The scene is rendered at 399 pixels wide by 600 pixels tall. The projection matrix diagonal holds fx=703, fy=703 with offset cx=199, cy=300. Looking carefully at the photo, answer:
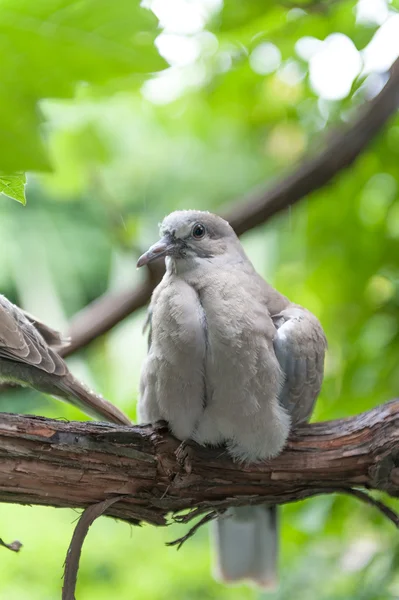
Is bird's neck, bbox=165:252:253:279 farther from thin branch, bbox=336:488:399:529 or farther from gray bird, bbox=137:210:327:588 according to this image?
thin branch, bbox=336:488:399:529

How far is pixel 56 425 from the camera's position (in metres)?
1.38

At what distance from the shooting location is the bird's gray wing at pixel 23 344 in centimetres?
155

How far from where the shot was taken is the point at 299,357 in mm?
1611

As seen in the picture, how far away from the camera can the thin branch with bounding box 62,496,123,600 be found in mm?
1334

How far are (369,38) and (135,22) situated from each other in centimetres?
112

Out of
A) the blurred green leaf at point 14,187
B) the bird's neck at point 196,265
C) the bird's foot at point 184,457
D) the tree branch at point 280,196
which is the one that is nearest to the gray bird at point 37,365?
the bird's foot at point 184,457

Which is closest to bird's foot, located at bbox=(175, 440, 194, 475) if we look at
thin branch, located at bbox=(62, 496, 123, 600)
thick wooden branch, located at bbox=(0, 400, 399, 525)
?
thick wooden branch, located at bbox=(0, 400, 399, 525)

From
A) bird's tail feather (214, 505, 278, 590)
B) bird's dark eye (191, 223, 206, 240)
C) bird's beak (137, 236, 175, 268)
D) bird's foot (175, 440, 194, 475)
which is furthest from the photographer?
bird's tail feather (214, 505, 278, 590)

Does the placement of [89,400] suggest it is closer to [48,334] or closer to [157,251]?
[48,334]

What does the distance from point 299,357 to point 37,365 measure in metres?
0.59

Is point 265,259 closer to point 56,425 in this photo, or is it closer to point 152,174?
point 152,174

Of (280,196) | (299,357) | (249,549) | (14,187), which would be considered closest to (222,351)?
(299,357)

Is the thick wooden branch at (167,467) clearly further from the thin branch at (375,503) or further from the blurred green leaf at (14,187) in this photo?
the blurred green leaf at (14,187)

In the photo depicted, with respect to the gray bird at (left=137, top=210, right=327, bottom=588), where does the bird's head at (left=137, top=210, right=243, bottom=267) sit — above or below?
above
